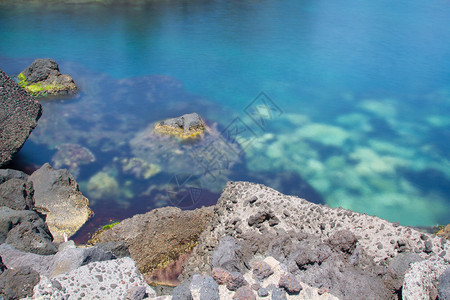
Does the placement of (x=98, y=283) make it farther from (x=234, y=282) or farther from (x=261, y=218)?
(x=261, y=218)

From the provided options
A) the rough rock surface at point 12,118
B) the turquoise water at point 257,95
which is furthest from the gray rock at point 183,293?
the rough rock surface at point 12,118

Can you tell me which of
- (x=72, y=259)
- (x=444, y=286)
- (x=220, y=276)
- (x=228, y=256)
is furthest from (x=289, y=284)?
(x=72, y=259)

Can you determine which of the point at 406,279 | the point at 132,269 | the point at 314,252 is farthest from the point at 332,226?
the point at 132,269

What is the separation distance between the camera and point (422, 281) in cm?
714

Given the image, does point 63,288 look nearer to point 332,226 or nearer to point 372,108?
point 332,226

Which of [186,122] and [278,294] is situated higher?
[278,294]

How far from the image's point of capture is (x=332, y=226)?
9.38m

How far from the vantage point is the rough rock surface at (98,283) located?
21.7 ft

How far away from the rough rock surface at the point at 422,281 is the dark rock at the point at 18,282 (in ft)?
21.1

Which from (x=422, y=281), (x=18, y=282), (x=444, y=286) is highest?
(x=444, y=286)

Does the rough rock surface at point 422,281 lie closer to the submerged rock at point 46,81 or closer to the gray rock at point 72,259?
the gray rock at point 72,259

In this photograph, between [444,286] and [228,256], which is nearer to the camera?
[444,286]

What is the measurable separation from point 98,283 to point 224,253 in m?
2.71

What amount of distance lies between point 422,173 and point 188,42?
668 inches
